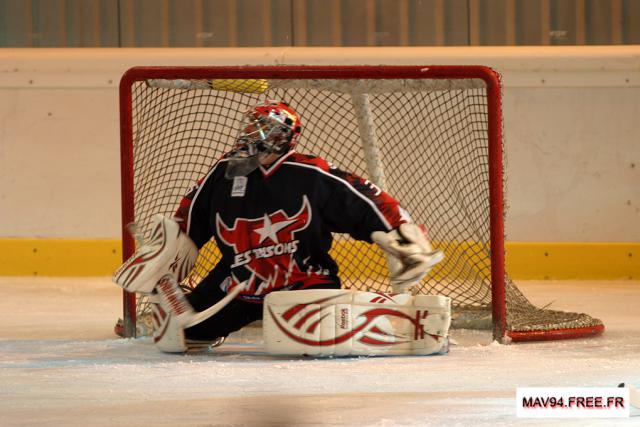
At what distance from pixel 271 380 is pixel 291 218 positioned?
2.13 ft

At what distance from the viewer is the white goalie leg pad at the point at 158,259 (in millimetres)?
3941

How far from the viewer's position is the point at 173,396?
10.5 ft

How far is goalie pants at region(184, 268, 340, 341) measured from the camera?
402cm

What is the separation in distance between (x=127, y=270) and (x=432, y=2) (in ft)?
11.5

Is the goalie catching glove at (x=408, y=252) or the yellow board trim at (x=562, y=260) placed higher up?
the goalie catching glove at (x=408, y=252)

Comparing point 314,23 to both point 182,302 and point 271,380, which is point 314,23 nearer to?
point 182,302

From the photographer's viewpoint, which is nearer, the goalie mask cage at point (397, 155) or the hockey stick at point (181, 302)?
the hockey stick at point (181, 302)

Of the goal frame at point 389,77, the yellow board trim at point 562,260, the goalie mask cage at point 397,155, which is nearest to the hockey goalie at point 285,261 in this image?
the goalie mask cage at point 397,155

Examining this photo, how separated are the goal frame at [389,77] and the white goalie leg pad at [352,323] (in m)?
0.43

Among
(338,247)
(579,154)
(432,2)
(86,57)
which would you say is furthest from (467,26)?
(86,57)

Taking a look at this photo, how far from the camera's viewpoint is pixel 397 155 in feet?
19.8

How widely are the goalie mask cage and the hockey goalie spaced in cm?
14

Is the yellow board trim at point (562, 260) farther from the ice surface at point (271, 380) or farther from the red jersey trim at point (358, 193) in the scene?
the red jersey trim at point (358, 193)

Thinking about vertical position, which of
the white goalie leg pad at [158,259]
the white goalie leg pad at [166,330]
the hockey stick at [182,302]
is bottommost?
the white goalie leg pad at [166,330]
